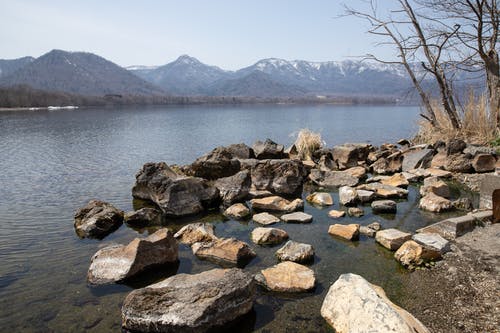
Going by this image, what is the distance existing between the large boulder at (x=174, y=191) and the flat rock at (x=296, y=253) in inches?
151

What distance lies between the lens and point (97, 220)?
332 inches

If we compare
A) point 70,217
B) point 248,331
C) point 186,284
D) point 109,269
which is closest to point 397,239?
point 248,331

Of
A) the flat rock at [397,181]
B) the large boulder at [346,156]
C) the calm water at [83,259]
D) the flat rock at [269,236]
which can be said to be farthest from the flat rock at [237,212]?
the large boulder at [346,156]

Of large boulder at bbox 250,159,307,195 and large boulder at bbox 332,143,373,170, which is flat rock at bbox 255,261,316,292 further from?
large boulder at bbox 332,143,373,170

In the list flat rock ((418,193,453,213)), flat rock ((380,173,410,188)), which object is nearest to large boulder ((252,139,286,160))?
flat rock ((380,173,410,188))

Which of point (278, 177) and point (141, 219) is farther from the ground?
point (278, 177)

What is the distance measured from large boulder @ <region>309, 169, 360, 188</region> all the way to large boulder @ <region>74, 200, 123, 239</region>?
23.8 ft

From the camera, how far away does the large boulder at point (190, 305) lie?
448 cm

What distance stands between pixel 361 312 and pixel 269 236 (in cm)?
333

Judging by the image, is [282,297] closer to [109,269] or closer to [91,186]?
[109,269]

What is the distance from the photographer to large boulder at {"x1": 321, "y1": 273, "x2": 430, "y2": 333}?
4.06 meters

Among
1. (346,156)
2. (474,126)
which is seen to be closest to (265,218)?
(346,156)

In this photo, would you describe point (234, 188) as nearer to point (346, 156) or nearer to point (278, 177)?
point (278, 177)

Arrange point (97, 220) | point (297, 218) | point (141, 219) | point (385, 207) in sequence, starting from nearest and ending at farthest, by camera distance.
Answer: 1. point (97, 220)
2. point (297, 218)
3. point (141, 219)
4. point (385, 207)
